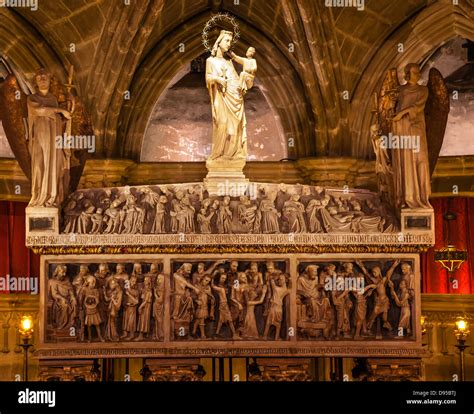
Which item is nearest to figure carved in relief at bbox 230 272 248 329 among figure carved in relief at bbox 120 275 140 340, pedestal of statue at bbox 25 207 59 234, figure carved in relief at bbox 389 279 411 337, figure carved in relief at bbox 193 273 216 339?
figure carved in relief at bbox 193 273 216 339

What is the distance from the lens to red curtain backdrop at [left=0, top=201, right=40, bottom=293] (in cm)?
1952

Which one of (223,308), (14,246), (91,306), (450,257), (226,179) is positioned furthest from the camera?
(14,246)

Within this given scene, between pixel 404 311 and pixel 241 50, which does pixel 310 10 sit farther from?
pixel 404 311

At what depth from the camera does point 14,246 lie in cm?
1958

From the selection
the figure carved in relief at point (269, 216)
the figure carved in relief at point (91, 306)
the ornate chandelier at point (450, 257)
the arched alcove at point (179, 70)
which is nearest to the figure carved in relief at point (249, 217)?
the figure carved in relief at point (269, 216)

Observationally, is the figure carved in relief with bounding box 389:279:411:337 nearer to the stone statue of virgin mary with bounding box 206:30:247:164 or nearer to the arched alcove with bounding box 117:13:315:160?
the stone statue of virgin mary with bounding box 206:30:247:164

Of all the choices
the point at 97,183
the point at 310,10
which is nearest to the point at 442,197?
the point at 310,10

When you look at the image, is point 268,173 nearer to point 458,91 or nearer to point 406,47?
point 406,47

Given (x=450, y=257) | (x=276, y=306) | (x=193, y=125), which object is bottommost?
(x=276, y=306)

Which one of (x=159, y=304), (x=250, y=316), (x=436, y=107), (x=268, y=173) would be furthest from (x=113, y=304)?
(x=268, y=173)

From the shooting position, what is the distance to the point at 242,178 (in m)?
15.4

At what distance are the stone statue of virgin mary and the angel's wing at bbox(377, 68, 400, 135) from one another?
160 cm

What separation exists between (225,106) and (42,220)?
2419 millimetres

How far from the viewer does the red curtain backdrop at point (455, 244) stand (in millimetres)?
19594
